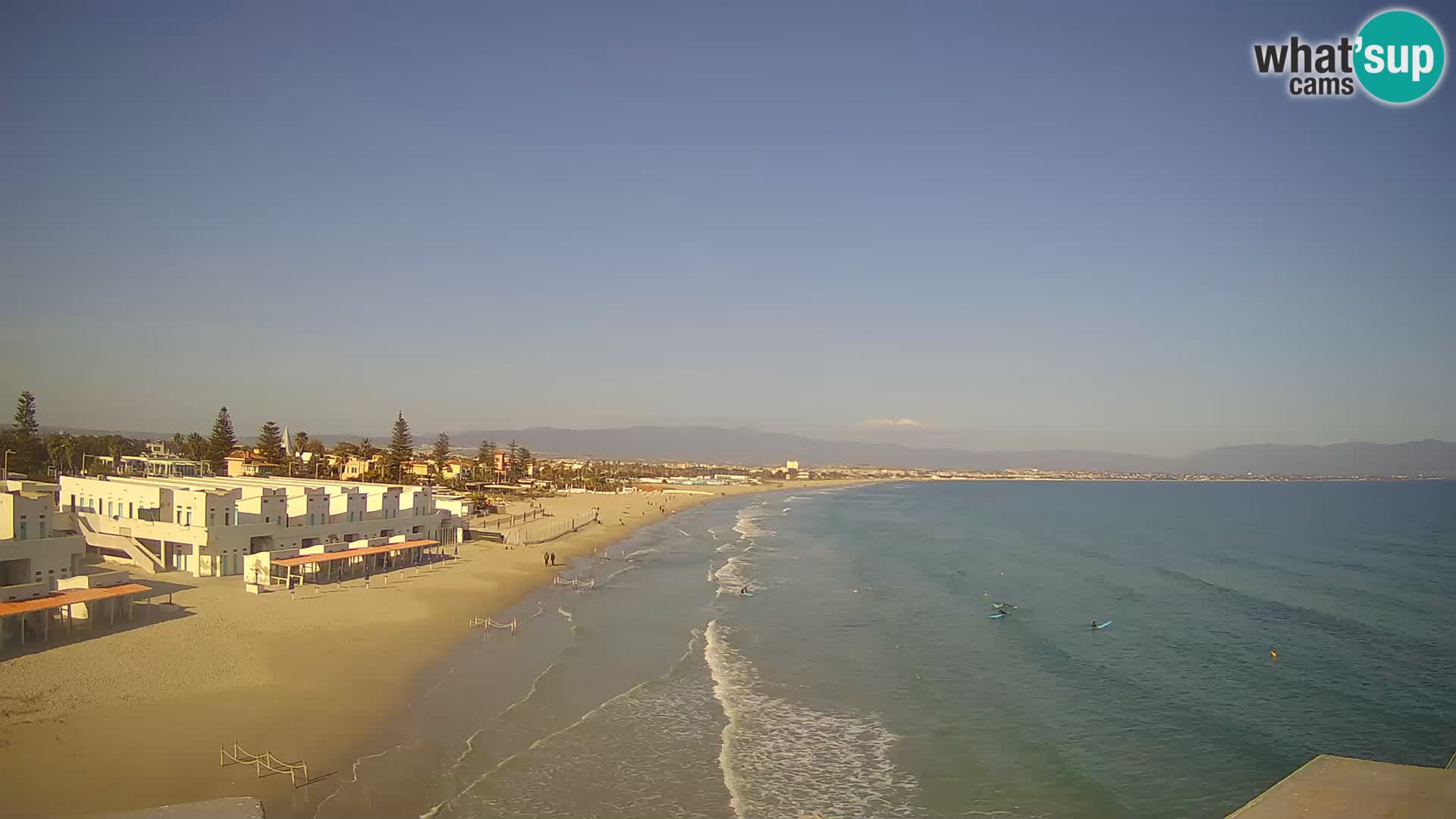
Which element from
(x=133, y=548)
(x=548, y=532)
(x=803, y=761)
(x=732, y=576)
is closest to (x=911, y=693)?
(x=803, y=761)

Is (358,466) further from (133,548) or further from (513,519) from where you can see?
(133,548)

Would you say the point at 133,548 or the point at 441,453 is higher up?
the point at 441,453

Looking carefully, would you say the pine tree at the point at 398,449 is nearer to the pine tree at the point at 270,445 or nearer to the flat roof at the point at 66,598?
the pine tree at the point at 270,445

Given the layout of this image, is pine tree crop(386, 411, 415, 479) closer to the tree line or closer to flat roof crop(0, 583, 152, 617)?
the tree line

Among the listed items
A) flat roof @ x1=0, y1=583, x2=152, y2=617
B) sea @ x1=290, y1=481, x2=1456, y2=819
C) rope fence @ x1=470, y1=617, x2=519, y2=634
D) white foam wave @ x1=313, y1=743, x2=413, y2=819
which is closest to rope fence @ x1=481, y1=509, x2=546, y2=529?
sea @ x1=290, y1=481, x2=1456, y2=819

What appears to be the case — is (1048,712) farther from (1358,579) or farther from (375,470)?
(375,470)

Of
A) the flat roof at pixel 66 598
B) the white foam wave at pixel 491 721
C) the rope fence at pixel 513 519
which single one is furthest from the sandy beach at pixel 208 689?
the rope fence at pixel 513 519
